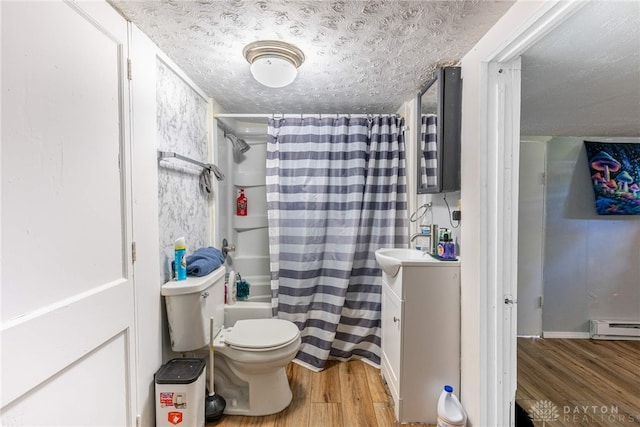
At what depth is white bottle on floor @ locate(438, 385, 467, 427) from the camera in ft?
4.40

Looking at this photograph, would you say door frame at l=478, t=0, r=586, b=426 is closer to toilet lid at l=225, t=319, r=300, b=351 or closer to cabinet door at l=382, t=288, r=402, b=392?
cabinet door at l=382, t=288, r=402, b=392

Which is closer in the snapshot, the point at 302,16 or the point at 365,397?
the point at 302,16

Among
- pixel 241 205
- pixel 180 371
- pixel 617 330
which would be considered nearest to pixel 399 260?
pixel 180 371

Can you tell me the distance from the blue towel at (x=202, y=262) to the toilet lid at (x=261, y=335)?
0.40 meters

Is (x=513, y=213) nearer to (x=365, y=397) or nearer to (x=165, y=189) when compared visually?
(x=365, y=397)

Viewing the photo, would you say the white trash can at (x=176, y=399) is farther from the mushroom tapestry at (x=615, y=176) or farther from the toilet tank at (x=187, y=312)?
the mushroom tapestry at (x=615, y=176)

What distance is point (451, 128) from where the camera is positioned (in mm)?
1529

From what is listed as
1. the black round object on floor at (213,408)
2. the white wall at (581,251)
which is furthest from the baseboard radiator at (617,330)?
the black round object on floor at (213,408)

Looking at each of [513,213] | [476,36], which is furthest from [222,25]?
[513,213]

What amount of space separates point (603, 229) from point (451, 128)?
A: 7.43 feet

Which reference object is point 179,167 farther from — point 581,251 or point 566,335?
point 566,335

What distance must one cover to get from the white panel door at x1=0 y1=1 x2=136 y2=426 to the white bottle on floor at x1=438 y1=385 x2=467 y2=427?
56.8 inches

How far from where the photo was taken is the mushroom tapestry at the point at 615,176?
251 cm

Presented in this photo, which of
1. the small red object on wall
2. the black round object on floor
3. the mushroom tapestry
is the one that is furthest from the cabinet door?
the mushroom tapestry
